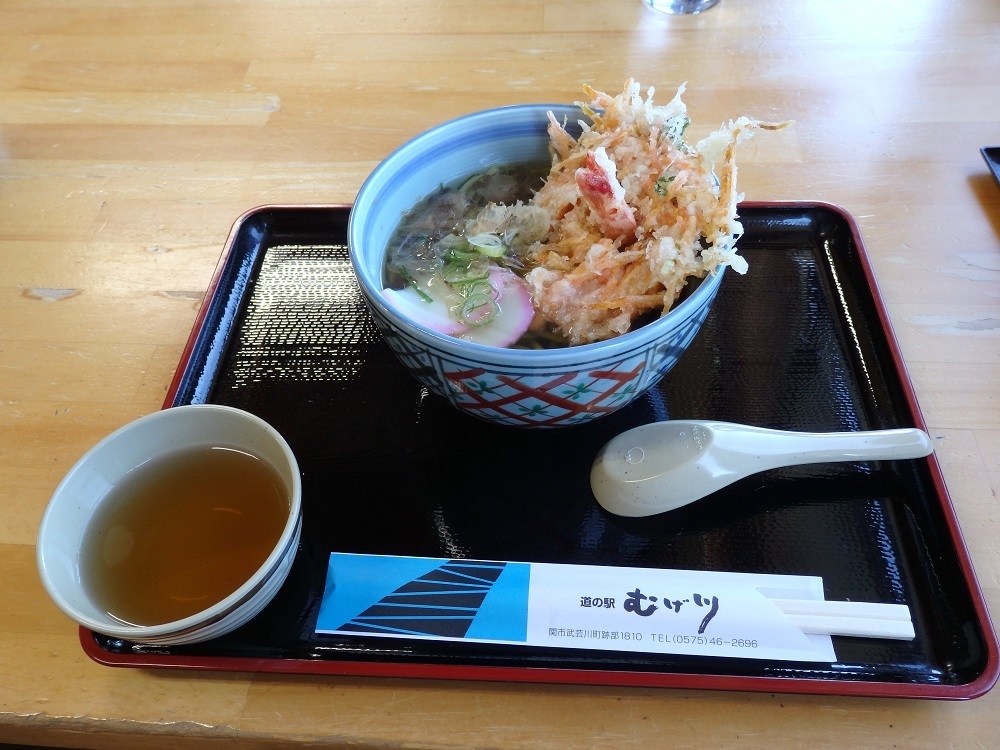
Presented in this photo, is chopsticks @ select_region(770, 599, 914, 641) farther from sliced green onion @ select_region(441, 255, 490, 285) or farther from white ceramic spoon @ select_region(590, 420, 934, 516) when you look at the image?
sliced green onion @ select_region(441, 255, 490, 285)

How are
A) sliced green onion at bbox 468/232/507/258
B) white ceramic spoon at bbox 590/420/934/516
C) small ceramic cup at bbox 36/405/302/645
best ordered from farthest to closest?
1. sliced green onion at bbox 468/232/507/258
2. white ceramic spoon at bbox 590/420/934/516
3. small ceramic cup at bbox 36/405/302/645

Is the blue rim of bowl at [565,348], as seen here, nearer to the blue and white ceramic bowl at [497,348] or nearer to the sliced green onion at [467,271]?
the blue and white ceramic bowl at [497,348]

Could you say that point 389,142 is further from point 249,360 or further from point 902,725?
point 902,725

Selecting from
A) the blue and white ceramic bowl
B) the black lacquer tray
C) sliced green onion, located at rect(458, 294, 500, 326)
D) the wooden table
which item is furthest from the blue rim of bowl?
the wooden table

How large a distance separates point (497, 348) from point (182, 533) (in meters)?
0.49

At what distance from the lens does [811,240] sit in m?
1.22

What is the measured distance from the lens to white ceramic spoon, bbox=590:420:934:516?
87 centimetres

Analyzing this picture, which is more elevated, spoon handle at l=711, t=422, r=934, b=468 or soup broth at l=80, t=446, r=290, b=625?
spoon handle at l=711, t=422, r=934, b=468

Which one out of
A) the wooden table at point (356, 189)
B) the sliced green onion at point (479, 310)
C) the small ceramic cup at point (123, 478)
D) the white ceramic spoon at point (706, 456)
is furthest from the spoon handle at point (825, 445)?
the small ceramic cup at point (123, 478)

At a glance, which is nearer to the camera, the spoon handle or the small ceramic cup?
the small ceramic cup

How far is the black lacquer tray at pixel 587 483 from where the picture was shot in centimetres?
78

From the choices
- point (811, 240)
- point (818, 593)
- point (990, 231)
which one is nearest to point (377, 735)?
point (818, 593)

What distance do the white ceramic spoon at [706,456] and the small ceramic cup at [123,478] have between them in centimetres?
41

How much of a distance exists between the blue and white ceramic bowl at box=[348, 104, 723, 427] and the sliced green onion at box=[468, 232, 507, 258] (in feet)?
0.40
